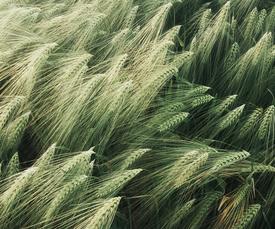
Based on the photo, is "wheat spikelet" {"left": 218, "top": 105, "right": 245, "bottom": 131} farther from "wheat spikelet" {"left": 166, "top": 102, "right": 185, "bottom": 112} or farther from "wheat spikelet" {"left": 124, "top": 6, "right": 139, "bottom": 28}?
"wheat spikelet" {"left": 124, "top": 6, "right": 139, "bottom": 28}

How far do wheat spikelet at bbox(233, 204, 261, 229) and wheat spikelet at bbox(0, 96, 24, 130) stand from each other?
2.04 ft

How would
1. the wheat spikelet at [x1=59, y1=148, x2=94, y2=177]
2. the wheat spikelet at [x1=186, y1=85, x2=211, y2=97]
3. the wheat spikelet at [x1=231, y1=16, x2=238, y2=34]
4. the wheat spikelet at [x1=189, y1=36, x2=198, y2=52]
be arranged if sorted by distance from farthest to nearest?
the wheat spikelet at [x1=231, y1=16, x2=238, y2=34], the wheat spikelet at [x1=189, y1=36, x2=198, y2=52], the wheat spikelet at [x1=186, y1=85, x2=211, y2=97], the wheat spikelet at [x1=59, y1=148, x2=94, y2=177]

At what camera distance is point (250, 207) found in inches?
54.2

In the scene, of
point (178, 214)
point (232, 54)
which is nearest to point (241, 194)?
point (178, 214)

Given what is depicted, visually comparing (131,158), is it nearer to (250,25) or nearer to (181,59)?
(181,59)

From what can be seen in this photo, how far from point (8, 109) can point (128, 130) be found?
1.06 feet

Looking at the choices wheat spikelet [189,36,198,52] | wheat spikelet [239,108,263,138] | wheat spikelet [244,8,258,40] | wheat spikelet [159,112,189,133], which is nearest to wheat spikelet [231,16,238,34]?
wheat spikelet [244,8,258,40]

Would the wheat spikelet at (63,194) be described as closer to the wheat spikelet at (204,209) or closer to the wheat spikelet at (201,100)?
the wheat spikelet at (204,209)

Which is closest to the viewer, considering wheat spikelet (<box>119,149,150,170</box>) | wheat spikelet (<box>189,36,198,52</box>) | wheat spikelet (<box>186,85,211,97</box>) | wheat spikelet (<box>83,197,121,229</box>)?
wheat spikelet (<box>83,197,121,229</box>)

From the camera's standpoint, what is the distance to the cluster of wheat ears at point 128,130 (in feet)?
4.11

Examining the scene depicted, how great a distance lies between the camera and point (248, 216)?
4.46 feet

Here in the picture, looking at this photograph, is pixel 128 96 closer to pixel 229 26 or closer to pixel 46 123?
pixel 46 123

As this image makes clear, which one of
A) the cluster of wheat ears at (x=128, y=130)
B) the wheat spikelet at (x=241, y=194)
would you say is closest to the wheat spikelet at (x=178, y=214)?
the cluster of wheat ears at (x=128, y=130)

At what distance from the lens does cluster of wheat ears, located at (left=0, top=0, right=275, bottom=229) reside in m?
1.25
